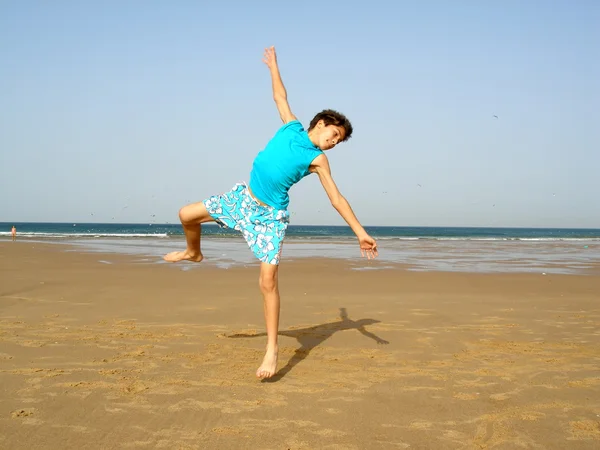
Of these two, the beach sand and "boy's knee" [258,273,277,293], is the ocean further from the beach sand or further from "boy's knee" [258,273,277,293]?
"boy's knee" [258,273,277,293]

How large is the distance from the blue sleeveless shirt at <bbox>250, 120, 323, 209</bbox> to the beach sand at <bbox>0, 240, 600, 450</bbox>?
4.11ft

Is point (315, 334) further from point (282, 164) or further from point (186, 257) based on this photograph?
point (282, 164)

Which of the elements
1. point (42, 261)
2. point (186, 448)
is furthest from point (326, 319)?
point (42, 261)

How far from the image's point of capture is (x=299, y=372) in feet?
13.7

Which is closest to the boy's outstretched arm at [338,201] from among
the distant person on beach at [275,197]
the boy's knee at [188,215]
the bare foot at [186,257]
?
the distant person on beach at [275,197]

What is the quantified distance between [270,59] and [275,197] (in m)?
1.34

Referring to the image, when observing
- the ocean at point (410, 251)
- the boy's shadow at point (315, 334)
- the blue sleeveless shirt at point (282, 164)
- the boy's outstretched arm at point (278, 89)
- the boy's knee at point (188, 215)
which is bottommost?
the ocean at point (410, 251)

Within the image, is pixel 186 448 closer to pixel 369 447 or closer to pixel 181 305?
pixel 369 447

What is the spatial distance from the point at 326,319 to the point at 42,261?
999 centimetres

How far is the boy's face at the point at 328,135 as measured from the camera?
13.5ft

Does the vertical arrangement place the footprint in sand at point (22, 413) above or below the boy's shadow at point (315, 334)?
above

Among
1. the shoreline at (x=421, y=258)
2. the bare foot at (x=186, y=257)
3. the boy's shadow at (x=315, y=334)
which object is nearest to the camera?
the boy's shadow at (x=315, y=334)

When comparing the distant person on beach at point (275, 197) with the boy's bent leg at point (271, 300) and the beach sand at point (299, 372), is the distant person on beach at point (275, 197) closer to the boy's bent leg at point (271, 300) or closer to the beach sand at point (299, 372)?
the boy's bent leg at point (271, 300)

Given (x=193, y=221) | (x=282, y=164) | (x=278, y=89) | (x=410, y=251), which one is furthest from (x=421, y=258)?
(x=282, y=164)
